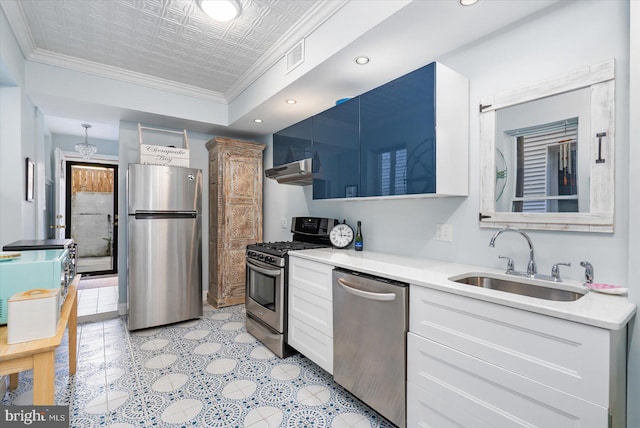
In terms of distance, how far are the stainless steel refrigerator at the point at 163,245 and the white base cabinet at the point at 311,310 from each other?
1456mm

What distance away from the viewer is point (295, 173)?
9.83 feet

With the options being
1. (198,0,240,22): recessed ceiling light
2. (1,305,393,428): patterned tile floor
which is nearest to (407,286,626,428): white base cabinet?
(1,305,393,428): patterned tile floor

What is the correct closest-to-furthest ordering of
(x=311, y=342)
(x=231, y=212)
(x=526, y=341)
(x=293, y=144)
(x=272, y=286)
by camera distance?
(x=526, y=341) < (x=311, y=342) < (x=272, y=286) < (x=293, y=144) < (x=231, y=212)

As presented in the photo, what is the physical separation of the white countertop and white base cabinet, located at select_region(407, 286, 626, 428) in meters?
0.04

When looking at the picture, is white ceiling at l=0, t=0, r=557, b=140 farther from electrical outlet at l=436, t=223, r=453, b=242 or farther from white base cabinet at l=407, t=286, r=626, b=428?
white base cabinet at l=407, t=286, r=626, b=428

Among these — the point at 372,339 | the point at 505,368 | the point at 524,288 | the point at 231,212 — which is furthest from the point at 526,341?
the point at 231,212

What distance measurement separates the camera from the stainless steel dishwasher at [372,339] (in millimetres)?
1628

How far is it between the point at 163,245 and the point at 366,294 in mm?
2423

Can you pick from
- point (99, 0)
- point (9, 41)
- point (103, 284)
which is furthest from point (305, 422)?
point (103, 284)

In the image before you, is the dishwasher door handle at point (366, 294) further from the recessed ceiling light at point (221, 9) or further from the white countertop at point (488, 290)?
the recessed ceiling light at point (221, 9)

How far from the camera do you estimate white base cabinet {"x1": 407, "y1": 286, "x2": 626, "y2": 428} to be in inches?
39.8

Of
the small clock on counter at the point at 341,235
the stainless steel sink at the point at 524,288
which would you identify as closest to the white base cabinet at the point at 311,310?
the small clock on counter at the point at 341,235

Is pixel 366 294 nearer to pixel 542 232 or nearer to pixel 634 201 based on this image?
pixel 542 232

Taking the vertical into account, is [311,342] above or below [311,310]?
below
